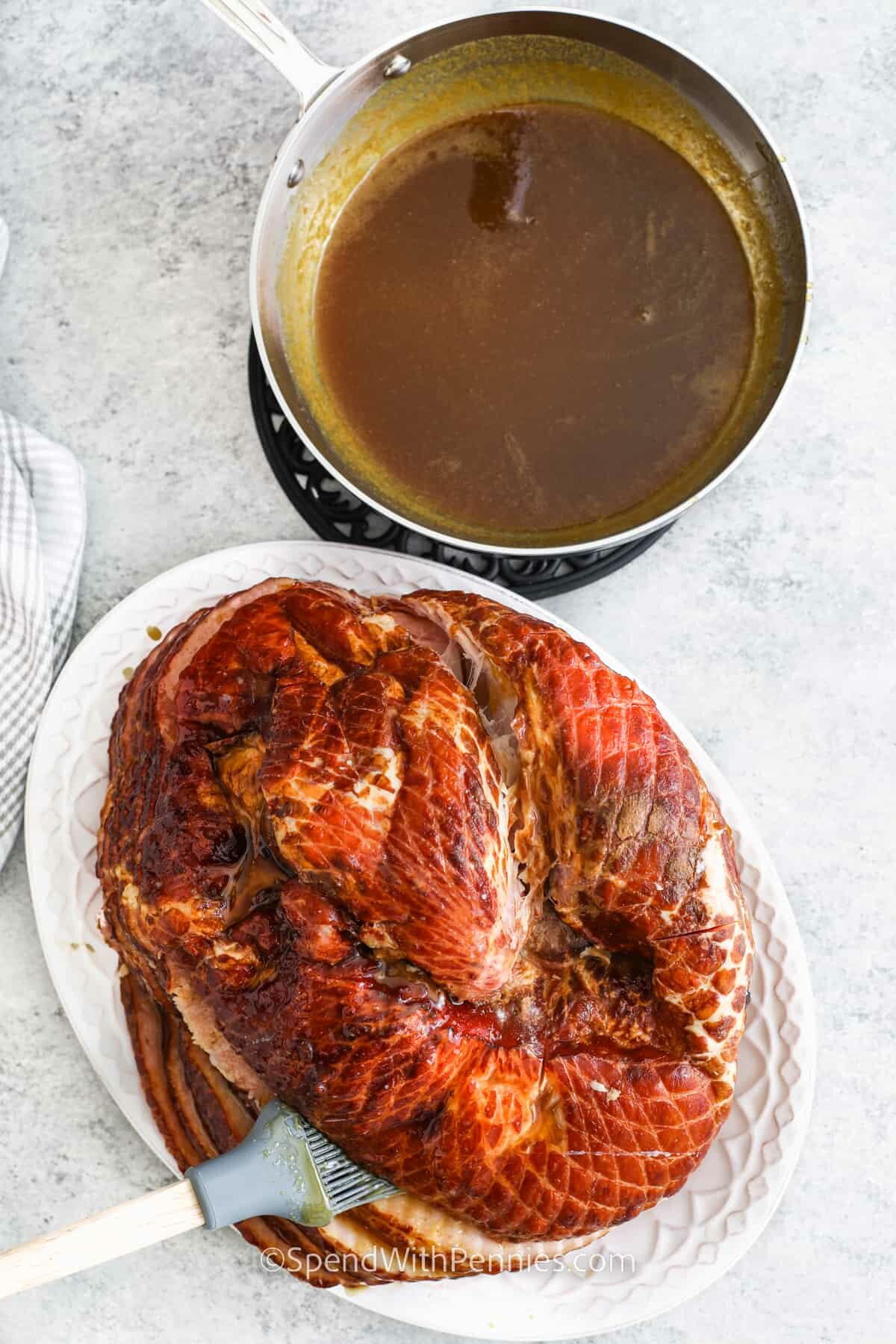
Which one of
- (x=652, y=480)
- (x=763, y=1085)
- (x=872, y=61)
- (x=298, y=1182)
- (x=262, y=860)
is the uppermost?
(x=872, y=61)

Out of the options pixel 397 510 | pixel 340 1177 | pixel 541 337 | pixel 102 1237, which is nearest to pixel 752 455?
pixel 541 337

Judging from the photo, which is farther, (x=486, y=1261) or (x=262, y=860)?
(x=486, y=1261)

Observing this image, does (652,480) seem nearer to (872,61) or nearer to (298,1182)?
(872,61)

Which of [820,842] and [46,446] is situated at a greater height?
[46,446]

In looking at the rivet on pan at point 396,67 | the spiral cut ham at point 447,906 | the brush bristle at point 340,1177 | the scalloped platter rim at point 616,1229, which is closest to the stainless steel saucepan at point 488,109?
the rivet on pan at point 396,67

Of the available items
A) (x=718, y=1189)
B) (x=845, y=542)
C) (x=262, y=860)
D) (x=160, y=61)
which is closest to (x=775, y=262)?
(x=845, y=542)

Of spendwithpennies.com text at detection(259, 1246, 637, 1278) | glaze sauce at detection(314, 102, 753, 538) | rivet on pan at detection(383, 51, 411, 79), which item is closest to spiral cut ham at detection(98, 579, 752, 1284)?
spendwithpennies.com text at detection(259, 1246, 637, 1278)
